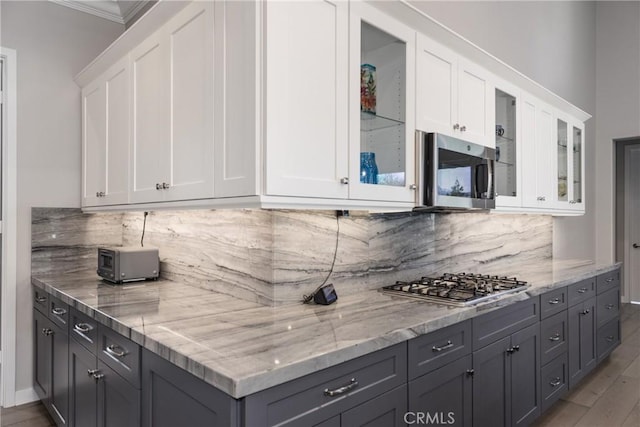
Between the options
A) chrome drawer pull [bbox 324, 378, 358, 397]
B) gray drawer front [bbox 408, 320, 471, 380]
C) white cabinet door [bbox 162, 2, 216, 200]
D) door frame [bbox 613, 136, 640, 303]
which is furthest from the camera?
door frame [bbox 613, 136, 640, 303]

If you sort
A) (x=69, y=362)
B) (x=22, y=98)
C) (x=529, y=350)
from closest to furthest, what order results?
(x=69, y=362)
(x=529, y=350)
(x=22, y=98)

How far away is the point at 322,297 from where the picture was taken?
1.94 m

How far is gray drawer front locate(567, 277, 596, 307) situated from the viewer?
9.21ft

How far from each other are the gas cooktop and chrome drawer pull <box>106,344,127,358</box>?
1.29 metres

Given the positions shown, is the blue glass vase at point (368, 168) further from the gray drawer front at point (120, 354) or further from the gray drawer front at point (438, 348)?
the gray drawer front at point (120, 354)

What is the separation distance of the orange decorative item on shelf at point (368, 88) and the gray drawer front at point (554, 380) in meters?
1.86

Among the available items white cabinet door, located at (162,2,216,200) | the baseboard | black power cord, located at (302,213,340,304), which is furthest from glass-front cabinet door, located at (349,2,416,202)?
the baseboard

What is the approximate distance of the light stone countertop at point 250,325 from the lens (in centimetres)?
117

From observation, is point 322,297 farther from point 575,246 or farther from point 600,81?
point 600,81

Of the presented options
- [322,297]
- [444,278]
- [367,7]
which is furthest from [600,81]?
[322,297]

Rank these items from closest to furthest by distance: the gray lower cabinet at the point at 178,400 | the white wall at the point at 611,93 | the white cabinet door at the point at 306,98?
the gray lower cabinet at the point at 178,400 → the white cabinet door at the point at 306,98 → the white wall at the point at 611,93

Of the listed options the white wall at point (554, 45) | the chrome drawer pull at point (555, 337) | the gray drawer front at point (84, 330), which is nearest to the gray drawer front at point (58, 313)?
the gray drawer front at point (84, 330)

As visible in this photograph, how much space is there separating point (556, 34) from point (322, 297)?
4.63 metres

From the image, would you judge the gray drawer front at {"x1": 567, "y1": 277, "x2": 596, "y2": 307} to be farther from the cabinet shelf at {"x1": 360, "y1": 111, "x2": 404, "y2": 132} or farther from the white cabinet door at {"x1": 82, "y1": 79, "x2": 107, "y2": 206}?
the white cabinet door at {"x1": 82, "y1": 79, "x2": 107, "y2": 206}
